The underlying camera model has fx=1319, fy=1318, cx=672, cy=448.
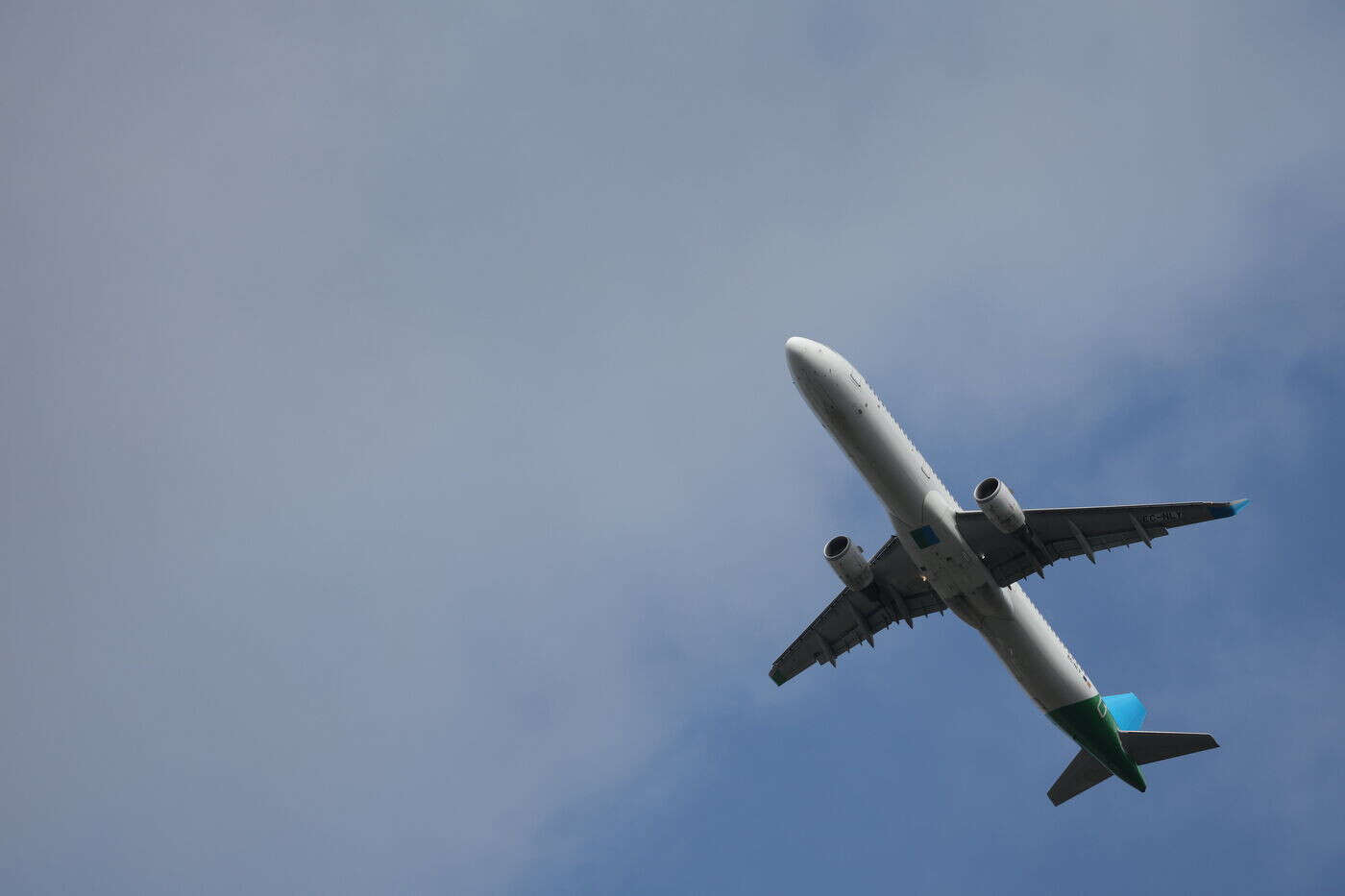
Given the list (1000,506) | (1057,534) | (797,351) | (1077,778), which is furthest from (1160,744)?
(797,351)

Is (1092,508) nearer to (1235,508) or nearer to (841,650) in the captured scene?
(1235,508)

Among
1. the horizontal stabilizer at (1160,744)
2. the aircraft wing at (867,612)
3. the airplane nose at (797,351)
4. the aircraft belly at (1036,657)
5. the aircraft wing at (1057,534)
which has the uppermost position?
the airplane nose at (797,351)

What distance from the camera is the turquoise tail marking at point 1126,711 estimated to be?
59938 millimetres

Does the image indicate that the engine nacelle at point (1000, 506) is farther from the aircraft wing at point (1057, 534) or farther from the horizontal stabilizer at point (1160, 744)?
the horizontal stabilizer at point (1160, 744)

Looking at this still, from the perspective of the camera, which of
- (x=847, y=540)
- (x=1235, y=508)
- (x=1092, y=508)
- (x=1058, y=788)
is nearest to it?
(x=1235, y=508)

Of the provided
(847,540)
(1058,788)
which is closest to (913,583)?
(847,540)

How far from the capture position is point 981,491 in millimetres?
52719

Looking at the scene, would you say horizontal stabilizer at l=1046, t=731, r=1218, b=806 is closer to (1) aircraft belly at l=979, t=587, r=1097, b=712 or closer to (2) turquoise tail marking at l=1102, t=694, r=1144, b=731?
(2) turquoise tail marking at l=1102, t=694, r=1144, b=731

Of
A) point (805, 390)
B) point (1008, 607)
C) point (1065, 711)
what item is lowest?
point (1065, 711)

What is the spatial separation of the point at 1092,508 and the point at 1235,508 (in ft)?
→ 18.7

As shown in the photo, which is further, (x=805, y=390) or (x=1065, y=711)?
(x=1065, y=711)

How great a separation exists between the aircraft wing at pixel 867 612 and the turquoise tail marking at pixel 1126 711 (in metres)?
8.88

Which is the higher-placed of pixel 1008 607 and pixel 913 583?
pixel 913 583

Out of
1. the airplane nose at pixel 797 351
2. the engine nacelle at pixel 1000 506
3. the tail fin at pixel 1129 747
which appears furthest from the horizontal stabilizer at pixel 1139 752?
the airplane nose at pixel 797 351
